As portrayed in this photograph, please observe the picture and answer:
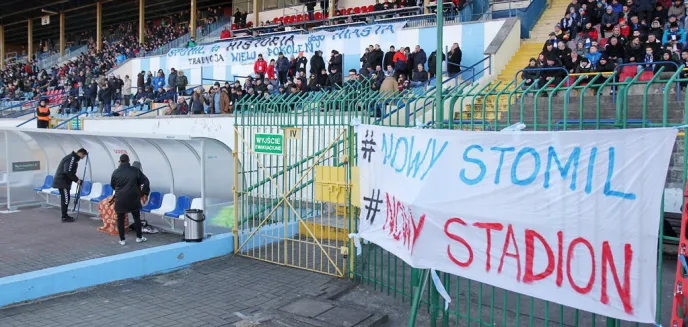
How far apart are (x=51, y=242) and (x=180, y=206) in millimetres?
2387

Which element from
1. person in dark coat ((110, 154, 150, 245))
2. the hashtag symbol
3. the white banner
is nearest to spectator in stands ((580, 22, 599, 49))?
the hashtag symbol

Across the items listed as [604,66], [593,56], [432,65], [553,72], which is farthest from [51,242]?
[593,56]

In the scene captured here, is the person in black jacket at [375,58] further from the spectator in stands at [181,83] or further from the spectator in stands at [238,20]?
the spectator in stands at [238,20]

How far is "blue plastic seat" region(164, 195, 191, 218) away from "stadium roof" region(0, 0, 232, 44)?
3269 centimetres

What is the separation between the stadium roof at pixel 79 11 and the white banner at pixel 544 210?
38755mm

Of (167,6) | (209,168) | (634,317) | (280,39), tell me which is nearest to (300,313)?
(634,317)

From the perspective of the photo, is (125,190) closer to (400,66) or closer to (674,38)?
(400,66)

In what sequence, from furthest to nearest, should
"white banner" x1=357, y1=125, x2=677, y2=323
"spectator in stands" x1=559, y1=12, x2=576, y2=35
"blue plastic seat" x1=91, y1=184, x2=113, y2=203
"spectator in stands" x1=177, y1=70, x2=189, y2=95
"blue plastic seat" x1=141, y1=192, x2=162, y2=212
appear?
"spectator in stands" x1=177, y1=70, x2=189, y2=95, "spectator in stands" x1=559, y1=12, x2=576, y2=35, "blue plastic seat" x1=91, y1=184, x2=113, y2=203, "blue plastic seat" x1=141, y1=192, x2=162, y2=212, "white banner" x1=357, y1=125, x2=677, y2=323

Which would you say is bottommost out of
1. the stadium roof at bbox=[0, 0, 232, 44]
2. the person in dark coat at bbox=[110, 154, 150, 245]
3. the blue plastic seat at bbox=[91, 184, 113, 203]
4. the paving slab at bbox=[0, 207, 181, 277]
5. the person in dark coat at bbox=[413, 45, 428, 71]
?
the paving slab at bbox=[0, 207, 181, 277]

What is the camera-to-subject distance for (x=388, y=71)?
16500 millimetres

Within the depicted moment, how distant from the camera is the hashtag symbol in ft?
21.2

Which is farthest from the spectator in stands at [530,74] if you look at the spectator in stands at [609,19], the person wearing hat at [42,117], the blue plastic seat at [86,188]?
the person wearing hat at [42,117]

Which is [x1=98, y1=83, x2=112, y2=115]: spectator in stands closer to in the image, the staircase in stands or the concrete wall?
the concrete wall

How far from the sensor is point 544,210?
14.5ft
